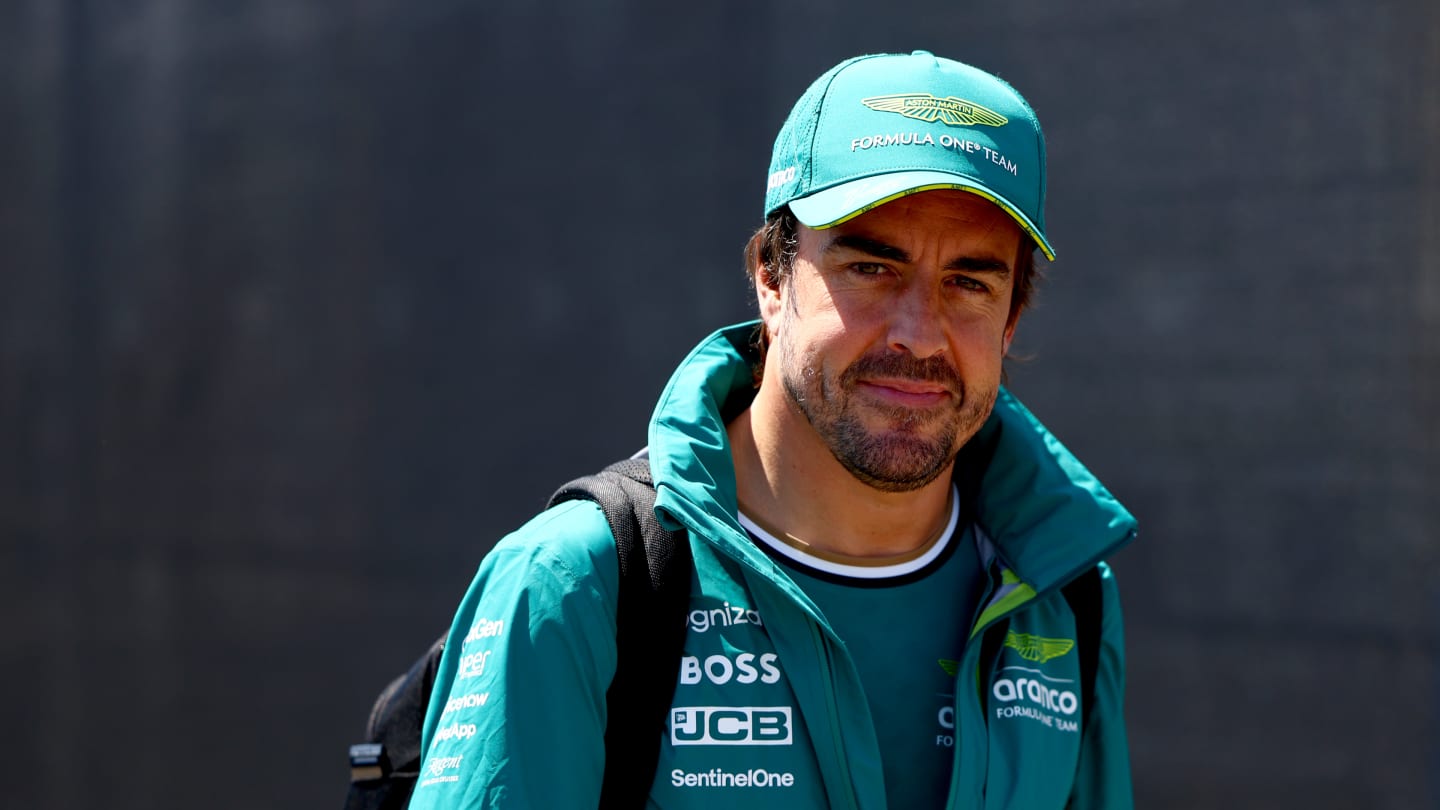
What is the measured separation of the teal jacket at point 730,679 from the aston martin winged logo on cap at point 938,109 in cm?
53

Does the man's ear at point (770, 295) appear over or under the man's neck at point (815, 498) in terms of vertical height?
over

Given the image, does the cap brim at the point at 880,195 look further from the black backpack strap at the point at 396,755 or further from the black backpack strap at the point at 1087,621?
the black backpack strap at the point at 396,755

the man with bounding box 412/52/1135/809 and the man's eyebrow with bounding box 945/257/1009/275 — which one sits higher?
Answer: the man's eyebrow with bounding box 945/257/1009/275

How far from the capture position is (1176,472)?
3.92 meters

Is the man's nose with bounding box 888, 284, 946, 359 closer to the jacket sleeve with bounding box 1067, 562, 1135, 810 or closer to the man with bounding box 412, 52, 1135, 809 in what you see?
the man with bounding box 412, 52, 1135, 809

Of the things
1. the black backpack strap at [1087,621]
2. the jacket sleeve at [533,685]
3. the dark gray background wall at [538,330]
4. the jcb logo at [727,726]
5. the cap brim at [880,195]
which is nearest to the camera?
the jacket sleeve at [533,685]

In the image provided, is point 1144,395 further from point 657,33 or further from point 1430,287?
point 657,33

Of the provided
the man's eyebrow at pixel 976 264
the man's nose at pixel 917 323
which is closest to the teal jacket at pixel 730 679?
the man's nose at pixel 917 323

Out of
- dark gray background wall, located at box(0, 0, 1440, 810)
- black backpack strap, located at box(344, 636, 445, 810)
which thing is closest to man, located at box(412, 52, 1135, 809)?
black backpack strap, located at box(344, 636, 445, 810)

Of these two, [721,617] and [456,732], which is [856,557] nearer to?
[721,617]

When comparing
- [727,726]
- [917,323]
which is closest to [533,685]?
[727,726]

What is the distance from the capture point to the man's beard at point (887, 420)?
1984 mm

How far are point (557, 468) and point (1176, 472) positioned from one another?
89.6 inches

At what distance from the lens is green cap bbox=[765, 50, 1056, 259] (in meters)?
1.94
